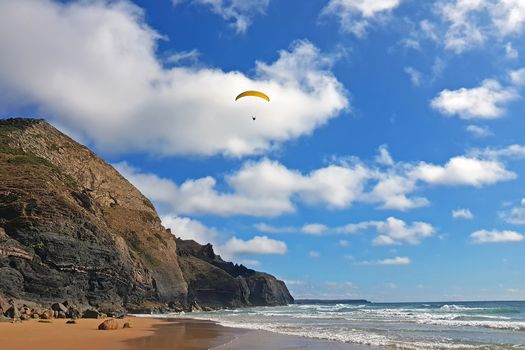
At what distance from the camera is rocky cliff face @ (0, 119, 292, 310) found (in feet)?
123

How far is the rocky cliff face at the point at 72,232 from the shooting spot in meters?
37.5

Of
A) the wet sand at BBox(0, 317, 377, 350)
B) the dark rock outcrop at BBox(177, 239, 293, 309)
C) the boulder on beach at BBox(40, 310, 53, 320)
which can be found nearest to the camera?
the wet sand at BBox(0, 317, 377, 350)

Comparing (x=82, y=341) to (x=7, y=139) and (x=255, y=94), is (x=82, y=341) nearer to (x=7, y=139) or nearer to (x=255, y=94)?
(x=255, y=94)

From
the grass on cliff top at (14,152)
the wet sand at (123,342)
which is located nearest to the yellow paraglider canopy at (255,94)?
the wet sand at (123,342)

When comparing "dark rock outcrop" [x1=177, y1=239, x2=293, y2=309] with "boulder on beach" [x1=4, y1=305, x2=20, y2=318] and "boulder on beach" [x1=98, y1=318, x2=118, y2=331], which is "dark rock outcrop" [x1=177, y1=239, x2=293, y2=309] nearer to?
"boulder on beach" [x1=4, y1=305, x2=20, y2=318]

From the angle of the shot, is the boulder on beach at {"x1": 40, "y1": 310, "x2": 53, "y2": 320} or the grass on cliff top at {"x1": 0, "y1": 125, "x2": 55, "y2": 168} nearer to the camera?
the boulder on beach at {"x1": 40, "y1": 310, "x2": 53, "y2": 320}

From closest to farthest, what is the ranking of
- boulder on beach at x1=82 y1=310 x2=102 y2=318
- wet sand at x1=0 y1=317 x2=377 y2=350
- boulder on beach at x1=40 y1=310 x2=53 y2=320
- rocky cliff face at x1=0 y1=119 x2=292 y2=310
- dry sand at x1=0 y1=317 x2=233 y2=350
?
dry sand at x1=0 y1=317 x2=233 y2=350
wet sand at x1=0 y1=317 x2=377 y2=350
boulder on beach at x1=40 y1=310 x2=53 y2=320
boulder on beach at x1=82 y1=310 x2=102 y2=318
rocky cliff face at x1=0 y1=119 x2=292 y2=310

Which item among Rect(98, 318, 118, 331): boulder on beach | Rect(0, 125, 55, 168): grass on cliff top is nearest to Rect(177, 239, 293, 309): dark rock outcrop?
Rect(0, 125, 55, 168): grass on cliff top

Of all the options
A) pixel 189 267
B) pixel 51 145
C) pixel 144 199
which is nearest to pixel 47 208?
pixel 51 145

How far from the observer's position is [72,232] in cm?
4284

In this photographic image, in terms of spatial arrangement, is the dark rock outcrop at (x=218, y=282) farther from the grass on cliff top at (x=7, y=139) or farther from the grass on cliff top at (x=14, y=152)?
the grass on cliff top at (x=7, y=139)

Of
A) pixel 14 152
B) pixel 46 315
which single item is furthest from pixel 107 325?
pixel 14 152

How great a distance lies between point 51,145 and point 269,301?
80.1 metres

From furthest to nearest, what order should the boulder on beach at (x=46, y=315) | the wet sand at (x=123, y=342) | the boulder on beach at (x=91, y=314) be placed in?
the boulder on beach at (x=91, y=314) < the boulder on beach at (x=46, y=315) < the wet sand at (x=123, y=342)
